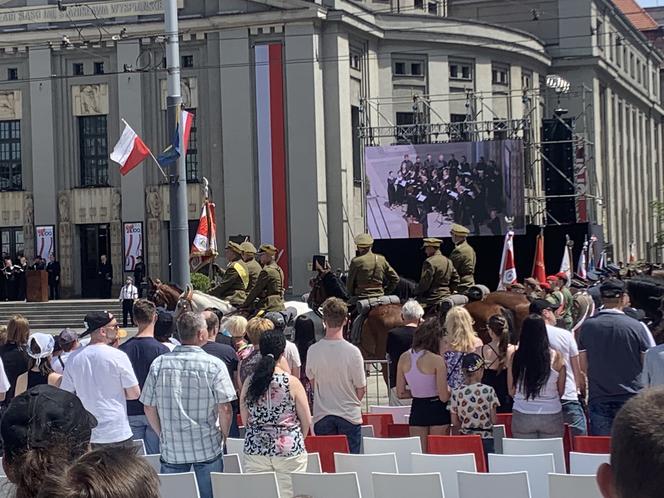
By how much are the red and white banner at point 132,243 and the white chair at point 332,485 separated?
36.5 meters

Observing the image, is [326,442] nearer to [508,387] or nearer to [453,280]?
[508,387]

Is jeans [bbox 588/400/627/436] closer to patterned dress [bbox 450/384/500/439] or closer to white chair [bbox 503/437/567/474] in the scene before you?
patterned dress [bbox 450/384/500/439]

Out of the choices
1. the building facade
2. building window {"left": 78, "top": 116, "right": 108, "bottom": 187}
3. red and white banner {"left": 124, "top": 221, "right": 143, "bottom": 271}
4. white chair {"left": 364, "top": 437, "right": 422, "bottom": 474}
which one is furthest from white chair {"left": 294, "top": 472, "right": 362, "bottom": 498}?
building window {"left": 78, "top": 116, "right": 108, "bottom": 187}

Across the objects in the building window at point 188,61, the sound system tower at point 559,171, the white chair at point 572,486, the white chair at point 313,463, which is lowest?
the white chair at point 313,463

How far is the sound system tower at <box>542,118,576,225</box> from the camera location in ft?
120

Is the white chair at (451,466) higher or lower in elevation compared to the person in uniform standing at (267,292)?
lower

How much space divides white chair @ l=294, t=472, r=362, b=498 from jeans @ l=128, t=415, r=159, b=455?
3184 millimetres

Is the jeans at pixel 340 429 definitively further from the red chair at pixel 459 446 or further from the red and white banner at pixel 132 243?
the red and white banner at pixel 132 243

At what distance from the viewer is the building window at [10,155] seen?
150ft

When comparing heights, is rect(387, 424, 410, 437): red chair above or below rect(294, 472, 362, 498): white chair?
below

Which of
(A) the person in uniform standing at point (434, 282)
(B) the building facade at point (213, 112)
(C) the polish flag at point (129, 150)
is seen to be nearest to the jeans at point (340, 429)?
(A) the person in uniform standing at point (434, 282)

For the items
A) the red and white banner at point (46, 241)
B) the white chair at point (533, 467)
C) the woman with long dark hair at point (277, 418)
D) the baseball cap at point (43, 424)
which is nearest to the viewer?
the baseball cap at point (43, 424)

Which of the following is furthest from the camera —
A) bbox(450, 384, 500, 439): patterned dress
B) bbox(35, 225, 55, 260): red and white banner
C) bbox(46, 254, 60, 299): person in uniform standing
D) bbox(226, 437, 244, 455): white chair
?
bbox(35, 225, 55, 260): red and white banner

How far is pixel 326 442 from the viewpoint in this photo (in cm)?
942
